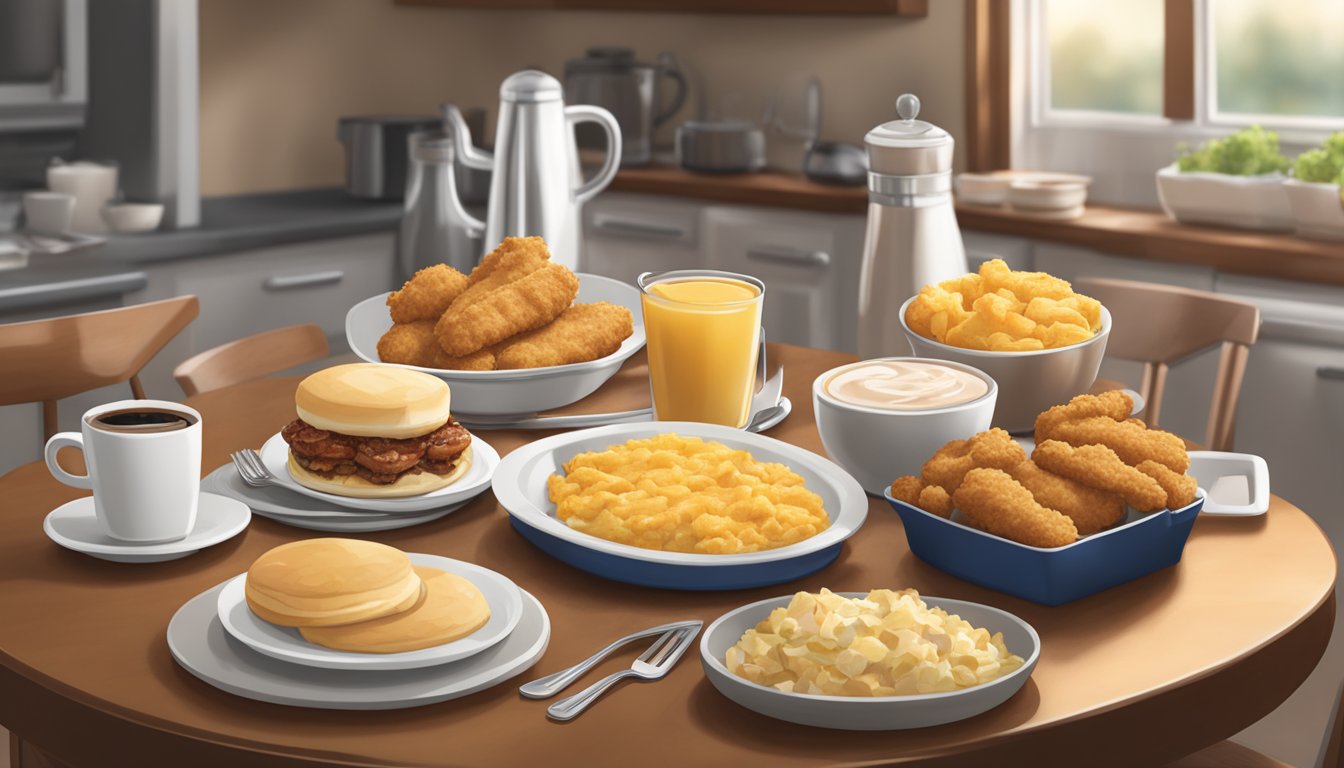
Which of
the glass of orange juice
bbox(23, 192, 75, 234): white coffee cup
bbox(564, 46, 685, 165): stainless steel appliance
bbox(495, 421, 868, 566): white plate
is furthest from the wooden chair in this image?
bbox(23, 192, 75, 234): white coffee cup

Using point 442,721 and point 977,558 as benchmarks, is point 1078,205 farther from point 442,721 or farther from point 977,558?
point 442,721

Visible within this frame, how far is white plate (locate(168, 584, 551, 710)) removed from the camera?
0.89 metres

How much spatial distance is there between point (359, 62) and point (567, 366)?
276cm

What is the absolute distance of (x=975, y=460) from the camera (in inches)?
43.9

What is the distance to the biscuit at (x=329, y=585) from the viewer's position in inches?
36.8

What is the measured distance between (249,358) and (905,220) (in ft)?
3.38

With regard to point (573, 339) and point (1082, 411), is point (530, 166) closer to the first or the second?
point (573, 339)

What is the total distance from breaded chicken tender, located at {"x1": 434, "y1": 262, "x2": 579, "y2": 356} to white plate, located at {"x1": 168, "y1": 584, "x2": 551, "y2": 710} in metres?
0.62

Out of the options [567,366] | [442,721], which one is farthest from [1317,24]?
[442,721]

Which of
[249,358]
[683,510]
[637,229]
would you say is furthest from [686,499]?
[637,229]

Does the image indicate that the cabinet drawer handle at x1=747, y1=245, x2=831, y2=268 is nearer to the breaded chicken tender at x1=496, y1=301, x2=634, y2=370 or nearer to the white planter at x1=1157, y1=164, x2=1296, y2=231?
the white planter at x1=1157, y1=164, x2=1296, y2=231

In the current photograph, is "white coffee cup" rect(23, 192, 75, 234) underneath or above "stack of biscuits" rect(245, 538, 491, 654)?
above

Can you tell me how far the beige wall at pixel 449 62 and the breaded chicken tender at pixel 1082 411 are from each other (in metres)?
2.41

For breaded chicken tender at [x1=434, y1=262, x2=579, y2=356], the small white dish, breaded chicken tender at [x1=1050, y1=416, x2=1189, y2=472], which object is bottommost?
the small white dish
